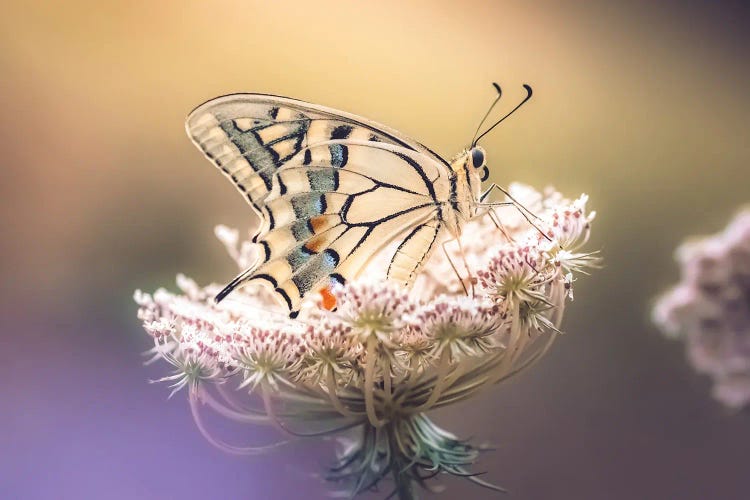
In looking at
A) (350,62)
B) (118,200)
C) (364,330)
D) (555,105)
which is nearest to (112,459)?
(118,200)

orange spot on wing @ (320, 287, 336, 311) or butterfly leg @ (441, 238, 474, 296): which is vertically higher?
butterfly leg @ (441, 238, 474, 296)

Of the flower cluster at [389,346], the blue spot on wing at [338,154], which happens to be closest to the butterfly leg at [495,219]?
the flower cluster at [389,346]

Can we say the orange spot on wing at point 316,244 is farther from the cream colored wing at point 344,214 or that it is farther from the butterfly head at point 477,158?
the butterfly head at point 477,158

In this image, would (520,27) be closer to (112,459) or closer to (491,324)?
(491,324)

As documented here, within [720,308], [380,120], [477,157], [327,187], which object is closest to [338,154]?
[327,187]

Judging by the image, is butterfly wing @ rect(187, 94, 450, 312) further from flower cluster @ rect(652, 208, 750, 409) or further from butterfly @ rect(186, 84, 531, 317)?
flower cluster @ rect(652, 208, 750, 409)

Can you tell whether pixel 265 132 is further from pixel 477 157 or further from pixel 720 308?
pixel 720 308

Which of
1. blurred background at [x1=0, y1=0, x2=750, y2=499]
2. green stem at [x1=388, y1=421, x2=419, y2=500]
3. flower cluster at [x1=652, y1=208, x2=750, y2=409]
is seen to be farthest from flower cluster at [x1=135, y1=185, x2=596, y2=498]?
blurred background at [x1=0, y1=0, x2=750, y2=499]
